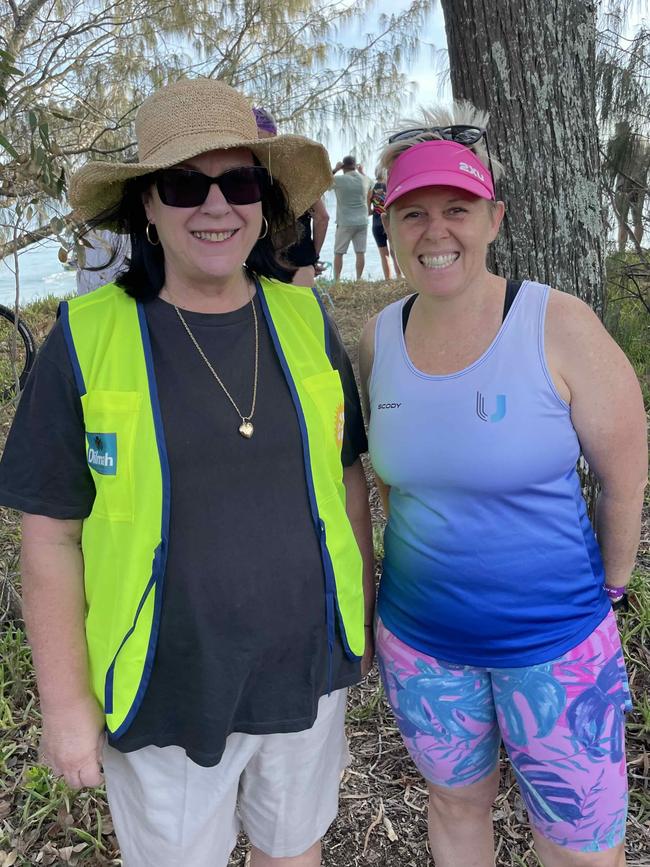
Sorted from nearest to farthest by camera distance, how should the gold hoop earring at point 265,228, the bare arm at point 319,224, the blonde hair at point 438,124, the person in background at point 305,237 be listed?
the blonde hair at point 438,124
the gold hoop earring at point 265,228
the person in background at point 305,237
the bare arm at point 319,224

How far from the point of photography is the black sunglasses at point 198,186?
1262 millimetres

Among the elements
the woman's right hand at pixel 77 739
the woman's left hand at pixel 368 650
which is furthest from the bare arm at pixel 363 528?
the woman's right hand at pixel 77 739

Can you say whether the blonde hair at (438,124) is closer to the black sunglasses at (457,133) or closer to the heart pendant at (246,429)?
the black sunglasses at (457,133)

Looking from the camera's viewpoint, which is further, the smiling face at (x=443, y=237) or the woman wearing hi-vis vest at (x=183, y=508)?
the smiling face at (x=443, y=237)

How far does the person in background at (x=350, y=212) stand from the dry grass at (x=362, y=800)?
7.40 meters

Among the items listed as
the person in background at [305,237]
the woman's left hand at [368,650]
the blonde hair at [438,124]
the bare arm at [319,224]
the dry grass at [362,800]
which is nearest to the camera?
the blonde hair at [438,124]

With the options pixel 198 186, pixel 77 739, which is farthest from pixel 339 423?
pixel 77 739

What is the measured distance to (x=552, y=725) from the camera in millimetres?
1322

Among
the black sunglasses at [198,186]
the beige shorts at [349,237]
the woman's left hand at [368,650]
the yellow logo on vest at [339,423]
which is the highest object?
the beige shorts at [349,237]

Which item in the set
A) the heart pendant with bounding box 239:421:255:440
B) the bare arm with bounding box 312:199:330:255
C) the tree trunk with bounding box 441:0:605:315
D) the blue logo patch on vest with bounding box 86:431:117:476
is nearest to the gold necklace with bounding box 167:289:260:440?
the heart pendant with bounding box 239:421:255:440

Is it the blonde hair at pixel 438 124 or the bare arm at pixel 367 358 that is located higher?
the blonde hair at pixel 438 124

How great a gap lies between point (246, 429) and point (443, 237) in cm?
52

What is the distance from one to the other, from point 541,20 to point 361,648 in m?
1.81

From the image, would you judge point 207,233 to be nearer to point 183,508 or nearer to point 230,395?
point 230,395
